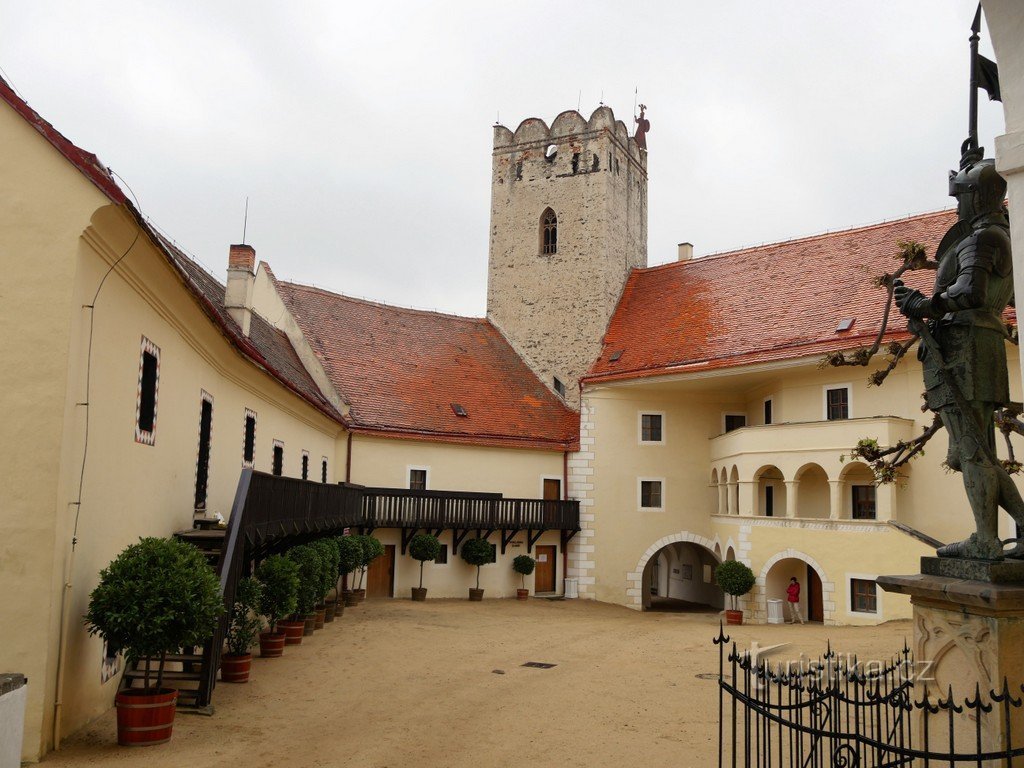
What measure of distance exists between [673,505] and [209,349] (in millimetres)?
18687

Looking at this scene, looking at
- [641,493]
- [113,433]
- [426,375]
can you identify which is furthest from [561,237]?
[113,433]

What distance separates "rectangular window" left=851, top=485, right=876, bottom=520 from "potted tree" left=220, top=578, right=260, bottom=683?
1751 cm

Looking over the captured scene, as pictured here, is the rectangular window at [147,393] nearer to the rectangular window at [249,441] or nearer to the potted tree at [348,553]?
the rectangular window at [249,441]

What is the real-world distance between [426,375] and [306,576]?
15967mm

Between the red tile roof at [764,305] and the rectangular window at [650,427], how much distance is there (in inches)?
75.6

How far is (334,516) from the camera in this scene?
780 inches

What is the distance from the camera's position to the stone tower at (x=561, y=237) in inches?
1308

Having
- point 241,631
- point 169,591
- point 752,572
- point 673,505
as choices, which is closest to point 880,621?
point 752,572

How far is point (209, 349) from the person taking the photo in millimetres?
14438

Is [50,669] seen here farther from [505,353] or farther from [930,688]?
[505,353]

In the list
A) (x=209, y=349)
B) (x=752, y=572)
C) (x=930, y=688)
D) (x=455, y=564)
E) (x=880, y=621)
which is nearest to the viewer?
(x=930, y=688)

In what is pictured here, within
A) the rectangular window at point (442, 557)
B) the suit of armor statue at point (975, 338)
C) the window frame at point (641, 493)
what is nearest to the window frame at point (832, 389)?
the window frame at point (641, 493)

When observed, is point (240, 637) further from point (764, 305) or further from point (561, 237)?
point (561, 237)

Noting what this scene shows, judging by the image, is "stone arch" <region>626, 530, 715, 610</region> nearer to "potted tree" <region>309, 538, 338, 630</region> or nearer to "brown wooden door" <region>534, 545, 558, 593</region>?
"brown wooden door" <region>534, 545, 558, 593</region>
